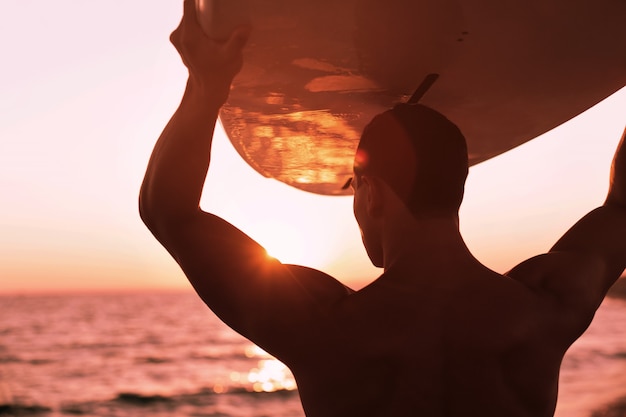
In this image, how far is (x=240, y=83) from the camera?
1.76 metres

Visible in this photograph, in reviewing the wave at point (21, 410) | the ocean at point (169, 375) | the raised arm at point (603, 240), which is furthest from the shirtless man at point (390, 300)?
the wave at point (21, 410)

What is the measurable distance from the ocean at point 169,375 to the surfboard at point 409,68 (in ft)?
44.1

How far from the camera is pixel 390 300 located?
4.59ft

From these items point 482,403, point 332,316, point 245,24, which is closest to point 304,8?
point 245,24

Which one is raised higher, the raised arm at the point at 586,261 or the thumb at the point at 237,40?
the thumb at the point at 237,40

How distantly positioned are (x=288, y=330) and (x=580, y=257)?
0.71 meters

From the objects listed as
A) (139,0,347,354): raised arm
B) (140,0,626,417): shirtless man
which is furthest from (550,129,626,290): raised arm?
(139,0,347,354): raised arm

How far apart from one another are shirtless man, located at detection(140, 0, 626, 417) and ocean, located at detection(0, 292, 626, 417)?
45.4 ft

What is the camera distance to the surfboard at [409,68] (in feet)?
5.06

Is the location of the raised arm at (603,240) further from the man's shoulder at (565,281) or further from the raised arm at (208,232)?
the raised arm at (208,232)

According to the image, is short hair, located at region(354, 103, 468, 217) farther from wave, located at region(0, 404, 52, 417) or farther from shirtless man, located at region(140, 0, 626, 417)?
wave, located at region(0, 404, 52, 417)

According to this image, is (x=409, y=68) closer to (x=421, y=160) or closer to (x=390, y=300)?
(x=421, y=160)

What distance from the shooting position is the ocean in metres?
17.5

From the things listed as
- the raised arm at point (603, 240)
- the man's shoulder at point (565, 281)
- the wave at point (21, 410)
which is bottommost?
the wave at point (21, 410)
